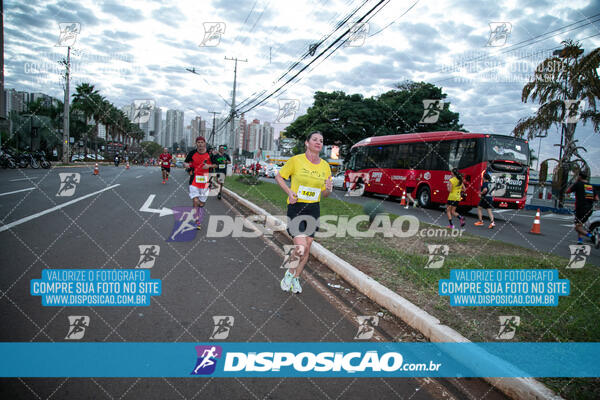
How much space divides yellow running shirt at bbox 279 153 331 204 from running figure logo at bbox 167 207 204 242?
319cm

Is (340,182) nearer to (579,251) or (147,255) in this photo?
(579,251)

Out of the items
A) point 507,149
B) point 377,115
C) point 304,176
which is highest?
point 377,115

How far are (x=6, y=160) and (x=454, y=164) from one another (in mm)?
25001

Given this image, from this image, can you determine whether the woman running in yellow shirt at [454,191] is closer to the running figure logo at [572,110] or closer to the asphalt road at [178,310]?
the asphalt road at [178,310]

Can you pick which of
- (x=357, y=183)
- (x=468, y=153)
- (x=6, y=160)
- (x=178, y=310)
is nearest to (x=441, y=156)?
(x=468, y=153)

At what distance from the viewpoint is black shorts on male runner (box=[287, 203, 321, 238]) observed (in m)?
4.39

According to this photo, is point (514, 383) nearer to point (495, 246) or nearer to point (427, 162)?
point (495, 246)

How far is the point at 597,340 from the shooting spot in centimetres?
351

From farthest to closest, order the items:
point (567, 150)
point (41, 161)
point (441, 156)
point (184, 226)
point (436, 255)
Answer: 1. point (41, 161)
2. point (567, 150)
3. point (441, 156)
4. point (184, 226)
5. point (436, 255)

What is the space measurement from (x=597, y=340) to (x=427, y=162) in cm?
1523

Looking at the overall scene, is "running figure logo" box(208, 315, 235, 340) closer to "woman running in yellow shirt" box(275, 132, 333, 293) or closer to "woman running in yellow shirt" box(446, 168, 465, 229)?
"woman running in yellow shirt" box(275, 132, 333, 293)

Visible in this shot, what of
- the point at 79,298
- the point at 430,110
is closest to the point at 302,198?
the point at 79,298
